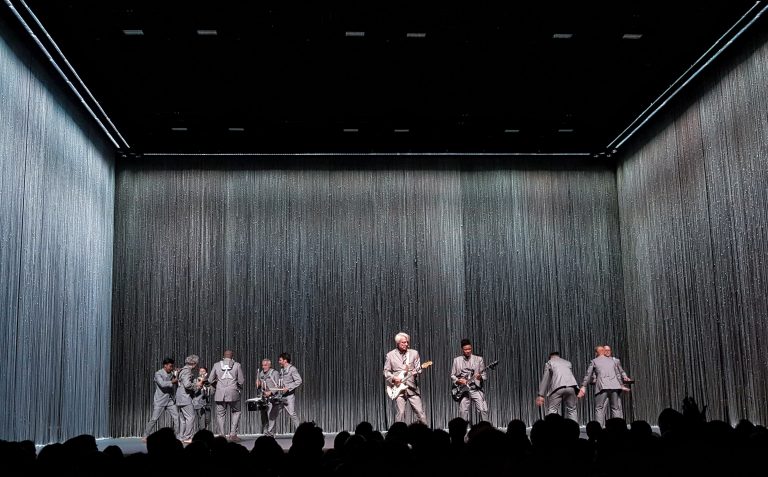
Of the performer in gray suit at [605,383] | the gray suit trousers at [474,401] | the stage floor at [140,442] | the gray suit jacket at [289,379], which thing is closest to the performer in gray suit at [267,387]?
the gray suit jacket at [289,379]

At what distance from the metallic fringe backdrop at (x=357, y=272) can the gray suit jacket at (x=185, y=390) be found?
2.91 meters

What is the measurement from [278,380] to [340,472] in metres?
11.0

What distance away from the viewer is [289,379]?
14.6 meters

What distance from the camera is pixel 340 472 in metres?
3.83

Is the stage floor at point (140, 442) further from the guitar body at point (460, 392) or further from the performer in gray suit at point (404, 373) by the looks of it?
the guitar body at point (460, 392)

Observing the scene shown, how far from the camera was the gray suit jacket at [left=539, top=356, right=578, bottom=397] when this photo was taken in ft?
43.7

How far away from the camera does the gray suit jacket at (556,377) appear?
1332 centimetres

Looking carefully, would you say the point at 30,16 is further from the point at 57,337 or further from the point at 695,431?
the point at 695,431

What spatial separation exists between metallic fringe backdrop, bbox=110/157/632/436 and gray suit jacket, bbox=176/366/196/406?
2911mm

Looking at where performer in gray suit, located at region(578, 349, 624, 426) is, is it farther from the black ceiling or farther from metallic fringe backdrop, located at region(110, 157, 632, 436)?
the black ceiling

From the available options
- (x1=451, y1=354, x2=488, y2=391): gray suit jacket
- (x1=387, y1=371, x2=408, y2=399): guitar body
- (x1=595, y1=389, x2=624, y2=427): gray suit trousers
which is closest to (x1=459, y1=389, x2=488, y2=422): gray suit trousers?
(x1=451, y1=354, x2=488, y2=391): gray suit jacket

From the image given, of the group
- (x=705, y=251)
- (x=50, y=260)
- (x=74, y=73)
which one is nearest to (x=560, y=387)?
(x=705, y=251)

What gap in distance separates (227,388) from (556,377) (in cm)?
592

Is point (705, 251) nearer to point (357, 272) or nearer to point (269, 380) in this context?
point (357, 272)
